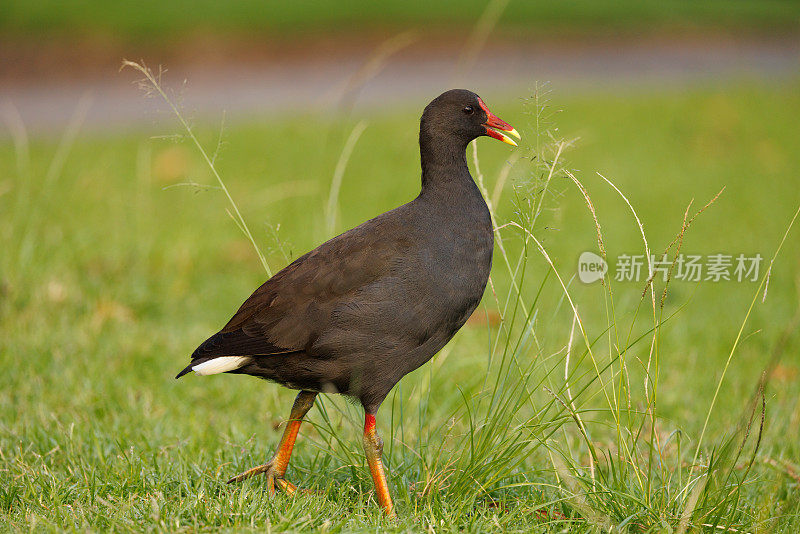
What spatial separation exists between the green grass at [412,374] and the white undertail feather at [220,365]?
38cm

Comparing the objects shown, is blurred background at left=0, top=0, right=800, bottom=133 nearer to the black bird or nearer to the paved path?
the paved path

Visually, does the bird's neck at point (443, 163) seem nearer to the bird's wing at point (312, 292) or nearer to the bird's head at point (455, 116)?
the bird's head at point (455, 116)

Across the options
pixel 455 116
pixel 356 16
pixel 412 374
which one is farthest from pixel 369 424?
pixel 356 16

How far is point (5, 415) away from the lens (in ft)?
12.1

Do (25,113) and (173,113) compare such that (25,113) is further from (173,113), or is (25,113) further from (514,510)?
(514,510)

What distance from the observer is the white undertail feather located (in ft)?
9.24

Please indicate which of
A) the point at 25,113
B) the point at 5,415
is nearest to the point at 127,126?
the point at 25,113

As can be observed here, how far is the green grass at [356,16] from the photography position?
14.8 m

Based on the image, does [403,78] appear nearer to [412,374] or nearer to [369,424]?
[412,374]

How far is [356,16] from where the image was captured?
653 inches

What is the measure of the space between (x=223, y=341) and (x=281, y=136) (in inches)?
287

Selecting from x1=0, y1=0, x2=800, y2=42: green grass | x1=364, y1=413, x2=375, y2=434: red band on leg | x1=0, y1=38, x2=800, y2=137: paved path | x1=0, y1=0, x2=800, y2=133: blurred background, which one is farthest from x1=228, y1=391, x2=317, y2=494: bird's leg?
x1=0, y1=0, x2=800, y2=42: green grass

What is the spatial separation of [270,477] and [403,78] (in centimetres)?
1174

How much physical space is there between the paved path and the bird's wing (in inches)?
322
